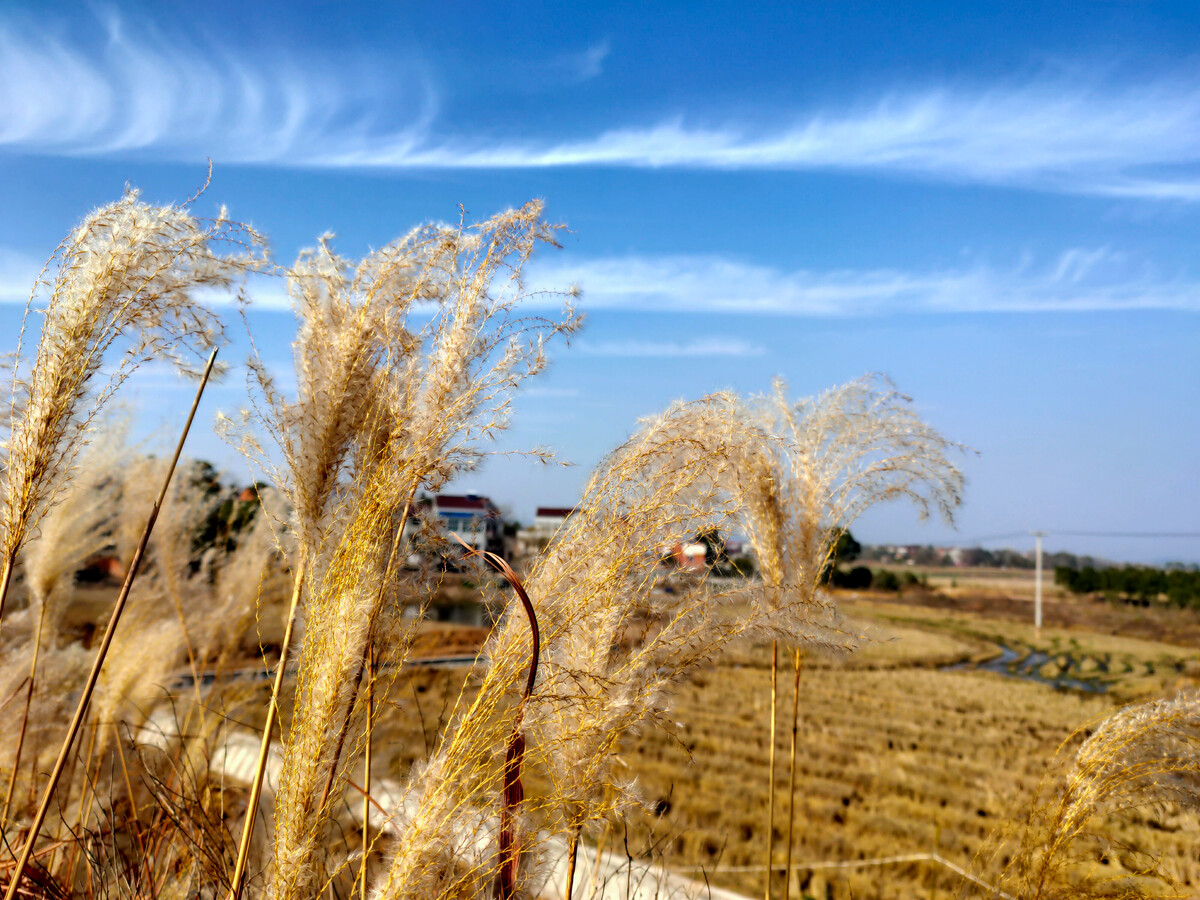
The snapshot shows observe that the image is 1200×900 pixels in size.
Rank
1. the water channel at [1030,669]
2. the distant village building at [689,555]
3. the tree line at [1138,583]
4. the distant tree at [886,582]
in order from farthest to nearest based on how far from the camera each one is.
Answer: the distant tree at [886,582] < the tree line at [1138,583] < the water channel at [1030,669] < the distant village building at [689,555]

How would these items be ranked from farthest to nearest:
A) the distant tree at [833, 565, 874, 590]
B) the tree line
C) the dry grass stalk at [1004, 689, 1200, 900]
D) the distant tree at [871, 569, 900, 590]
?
the distant tree at [871, 569, 900, 590], the distant tree at [833, 565, 874, 590], the tree line, the dry grass stalk at [1004, 689, 1200, 900]

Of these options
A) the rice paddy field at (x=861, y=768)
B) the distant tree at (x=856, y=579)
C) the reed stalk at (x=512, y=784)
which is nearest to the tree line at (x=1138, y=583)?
the distant tree at (x=856, y=579)

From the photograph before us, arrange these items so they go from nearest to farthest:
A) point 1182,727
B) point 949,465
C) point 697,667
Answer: point 697,667 → point 1182,727 → point 949,465

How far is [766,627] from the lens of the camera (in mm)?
1593

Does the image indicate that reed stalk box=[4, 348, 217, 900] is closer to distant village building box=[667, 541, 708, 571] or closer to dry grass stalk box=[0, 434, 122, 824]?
distant village building box=[667, 541, 708, 571]

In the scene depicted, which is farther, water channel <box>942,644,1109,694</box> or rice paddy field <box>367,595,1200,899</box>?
water channel <box>942,644,1109,694</box>

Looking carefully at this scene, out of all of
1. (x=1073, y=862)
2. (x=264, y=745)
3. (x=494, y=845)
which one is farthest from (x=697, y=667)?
(x=1073, y=862)

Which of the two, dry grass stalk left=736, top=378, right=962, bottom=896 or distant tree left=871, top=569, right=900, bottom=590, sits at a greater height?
dry grass stalk left=736, top=378, right=962, bottom=896

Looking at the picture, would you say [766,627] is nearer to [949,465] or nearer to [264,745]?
[264,745]

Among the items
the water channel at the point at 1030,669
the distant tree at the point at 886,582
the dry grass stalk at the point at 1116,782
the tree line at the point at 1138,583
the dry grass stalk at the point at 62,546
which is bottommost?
the water channel at the point at 1030,669

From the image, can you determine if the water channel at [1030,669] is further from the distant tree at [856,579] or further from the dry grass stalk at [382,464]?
the distant tree at [856,579]

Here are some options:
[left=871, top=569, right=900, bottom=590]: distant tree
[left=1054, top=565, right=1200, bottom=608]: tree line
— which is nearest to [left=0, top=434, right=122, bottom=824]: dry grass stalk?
[left=1054, top=565, right=1200, bottom=608]: tree line

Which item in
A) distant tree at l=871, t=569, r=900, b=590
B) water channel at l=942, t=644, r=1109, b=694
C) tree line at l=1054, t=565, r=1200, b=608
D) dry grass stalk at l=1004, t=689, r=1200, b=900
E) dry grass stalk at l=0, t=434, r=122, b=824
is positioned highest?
dry grass stalk at l=0, t=434, r=122, b=824

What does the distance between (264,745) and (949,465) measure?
7.00ft
